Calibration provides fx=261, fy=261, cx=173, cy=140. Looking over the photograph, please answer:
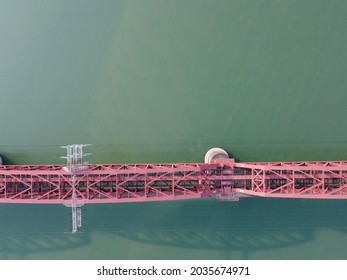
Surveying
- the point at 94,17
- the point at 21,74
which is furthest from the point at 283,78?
the point at 21,74

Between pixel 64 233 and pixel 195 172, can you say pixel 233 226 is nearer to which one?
pixel 195 172

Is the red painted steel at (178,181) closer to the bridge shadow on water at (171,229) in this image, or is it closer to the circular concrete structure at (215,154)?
the circular concrete structure at (215,154)

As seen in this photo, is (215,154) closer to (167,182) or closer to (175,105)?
(167,182)

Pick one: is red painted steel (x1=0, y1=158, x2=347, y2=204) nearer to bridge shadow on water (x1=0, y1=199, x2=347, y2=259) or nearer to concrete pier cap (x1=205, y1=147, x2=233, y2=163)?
concrete pier cap (x1=205, y1=147, x2=233, y2=163)

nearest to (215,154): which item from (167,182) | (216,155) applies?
(216,155)

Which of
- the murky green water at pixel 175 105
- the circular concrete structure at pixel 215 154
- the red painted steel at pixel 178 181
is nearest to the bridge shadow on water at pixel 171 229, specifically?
the murky green water at pixel 175 105

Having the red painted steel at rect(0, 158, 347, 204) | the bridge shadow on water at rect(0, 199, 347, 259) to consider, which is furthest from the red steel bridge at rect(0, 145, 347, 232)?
the bridge shadow on water at rect(0, 199, 347, 259)
